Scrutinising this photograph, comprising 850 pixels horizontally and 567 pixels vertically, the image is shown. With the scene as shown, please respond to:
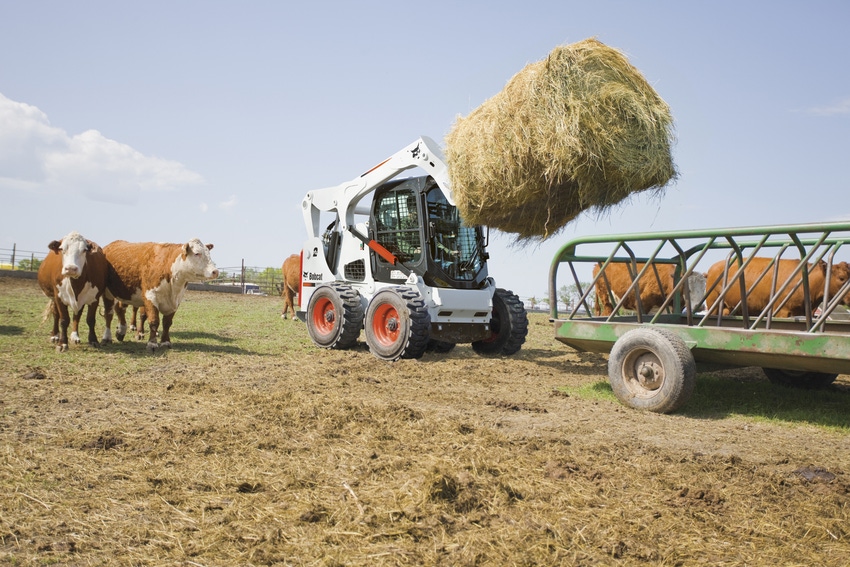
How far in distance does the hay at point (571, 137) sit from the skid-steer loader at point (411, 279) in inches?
54.4

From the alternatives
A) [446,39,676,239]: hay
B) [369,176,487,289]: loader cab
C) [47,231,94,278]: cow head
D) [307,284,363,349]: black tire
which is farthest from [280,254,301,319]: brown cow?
[446,39,676,239]: hay

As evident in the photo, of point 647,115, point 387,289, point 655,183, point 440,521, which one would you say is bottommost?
point 440,521

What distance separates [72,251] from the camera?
29.1 feet

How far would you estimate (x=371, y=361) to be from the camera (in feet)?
29.4

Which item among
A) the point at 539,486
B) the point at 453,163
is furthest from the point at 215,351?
the point at 539,486

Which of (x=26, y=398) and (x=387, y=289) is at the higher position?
(x=387, y=289)

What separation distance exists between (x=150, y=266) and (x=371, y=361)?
11.1 ft

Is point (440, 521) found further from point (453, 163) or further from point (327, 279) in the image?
point (327, 279)

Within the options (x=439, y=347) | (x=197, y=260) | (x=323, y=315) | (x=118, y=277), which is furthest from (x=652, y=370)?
(x=118, y=277)

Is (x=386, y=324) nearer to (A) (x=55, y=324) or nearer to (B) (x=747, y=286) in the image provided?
(A) (x=55, y=324)

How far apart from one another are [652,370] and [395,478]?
3.12m

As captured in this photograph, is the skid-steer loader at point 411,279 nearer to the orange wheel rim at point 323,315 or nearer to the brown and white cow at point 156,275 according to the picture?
the orange wheel rim at point 323,315

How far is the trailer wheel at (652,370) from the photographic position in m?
5.66

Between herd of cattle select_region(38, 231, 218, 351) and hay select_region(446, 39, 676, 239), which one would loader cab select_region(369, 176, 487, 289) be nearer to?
hay select_region(446, 39, 676, 239)
